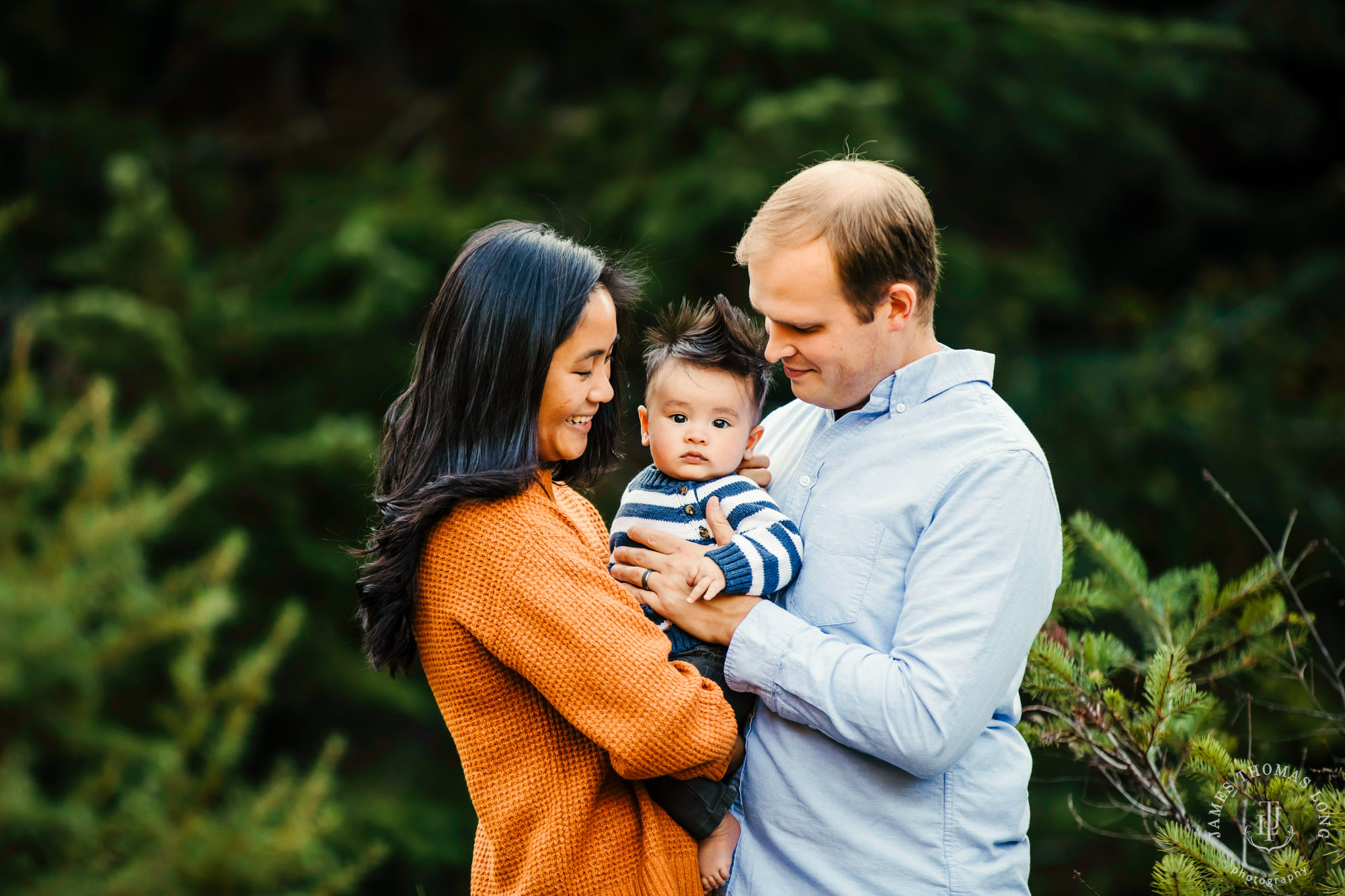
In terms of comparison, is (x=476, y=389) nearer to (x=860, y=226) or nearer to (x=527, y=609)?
(x=527, y=609)

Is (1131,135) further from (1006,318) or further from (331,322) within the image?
(331,322)

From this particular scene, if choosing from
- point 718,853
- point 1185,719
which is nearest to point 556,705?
point 718,853

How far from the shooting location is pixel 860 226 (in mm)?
1659

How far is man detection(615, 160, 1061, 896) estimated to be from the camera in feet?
4.86

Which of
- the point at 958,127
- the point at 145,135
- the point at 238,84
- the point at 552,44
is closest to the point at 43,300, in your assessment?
the point at 145,135

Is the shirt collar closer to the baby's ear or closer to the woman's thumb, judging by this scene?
the woman's thumb

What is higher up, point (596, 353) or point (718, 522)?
point (596, 353)

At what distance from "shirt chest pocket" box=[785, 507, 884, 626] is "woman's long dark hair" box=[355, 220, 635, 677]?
0.46 m

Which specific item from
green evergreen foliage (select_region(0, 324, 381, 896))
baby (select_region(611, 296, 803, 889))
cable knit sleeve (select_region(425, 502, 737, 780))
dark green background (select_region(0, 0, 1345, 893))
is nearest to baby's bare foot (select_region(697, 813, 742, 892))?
baby (select_region(611, 296, 803, 889))

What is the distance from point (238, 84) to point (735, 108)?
13.4ft

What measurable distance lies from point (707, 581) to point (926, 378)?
0.48 meters

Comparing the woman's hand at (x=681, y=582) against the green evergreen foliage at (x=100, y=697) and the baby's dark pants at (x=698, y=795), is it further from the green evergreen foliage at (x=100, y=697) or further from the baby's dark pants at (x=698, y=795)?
the green evergreen foliage at (x=100, y=697)

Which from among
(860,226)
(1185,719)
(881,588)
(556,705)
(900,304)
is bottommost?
(1185,719)

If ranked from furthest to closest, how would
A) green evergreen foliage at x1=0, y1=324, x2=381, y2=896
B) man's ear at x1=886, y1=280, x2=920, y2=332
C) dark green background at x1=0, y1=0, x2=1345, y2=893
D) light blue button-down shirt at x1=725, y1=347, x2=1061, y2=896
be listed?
1. dark green background at x1=0, y1=0, x2=1345, y2=893
2. green evergreen foliage at x1=0, y1=324, x2=381, y2=896
3. man's ear at x1=886, y1=280, x2=920, y2=332
4. light blue button-down shirt at x1=725, y1=347, x2=1061, y2=896
